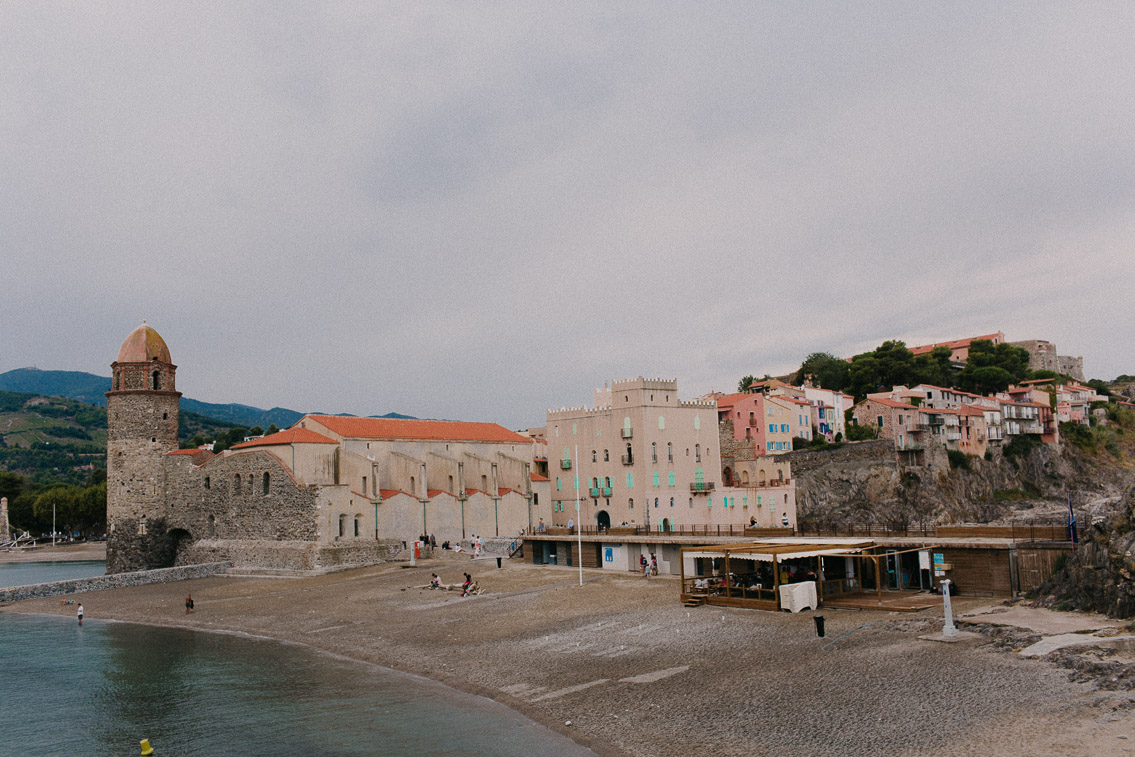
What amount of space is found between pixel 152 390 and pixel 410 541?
2219 centimetres

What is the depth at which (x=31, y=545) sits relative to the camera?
4146 inches

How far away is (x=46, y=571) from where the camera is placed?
7456cm

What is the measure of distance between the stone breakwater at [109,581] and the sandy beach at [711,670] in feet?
39.8

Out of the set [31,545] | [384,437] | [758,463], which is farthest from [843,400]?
[31,545]

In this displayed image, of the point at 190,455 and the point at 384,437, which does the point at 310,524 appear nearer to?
the point at 384,437

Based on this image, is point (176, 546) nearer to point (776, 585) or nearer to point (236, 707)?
point (236, 707)

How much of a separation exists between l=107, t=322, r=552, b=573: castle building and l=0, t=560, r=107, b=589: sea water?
10.7 m

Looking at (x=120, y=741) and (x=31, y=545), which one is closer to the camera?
(x=120, y=741)

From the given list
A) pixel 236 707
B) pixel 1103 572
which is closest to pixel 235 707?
pixel 236 707

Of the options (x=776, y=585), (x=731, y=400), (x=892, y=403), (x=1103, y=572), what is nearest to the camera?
(x=1103, y=572)

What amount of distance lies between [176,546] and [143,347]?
14.4m

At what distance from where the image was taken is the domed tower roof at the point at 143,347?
55.6 meters

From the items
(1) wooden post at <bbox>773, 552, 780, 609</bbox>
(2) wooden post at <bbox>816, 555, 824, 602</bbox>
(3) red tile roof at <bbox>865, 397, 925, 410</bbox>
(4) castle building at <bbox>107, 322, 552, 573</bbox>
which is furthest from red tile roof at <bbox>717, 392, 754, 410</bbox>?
(1) wooden post at <bbox>773, 552, 780, 609</bbox>

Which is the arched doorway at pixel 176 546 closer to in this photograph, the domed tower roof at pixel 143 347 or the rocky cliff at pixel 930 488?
the domed tower roof at pixel 143 347
